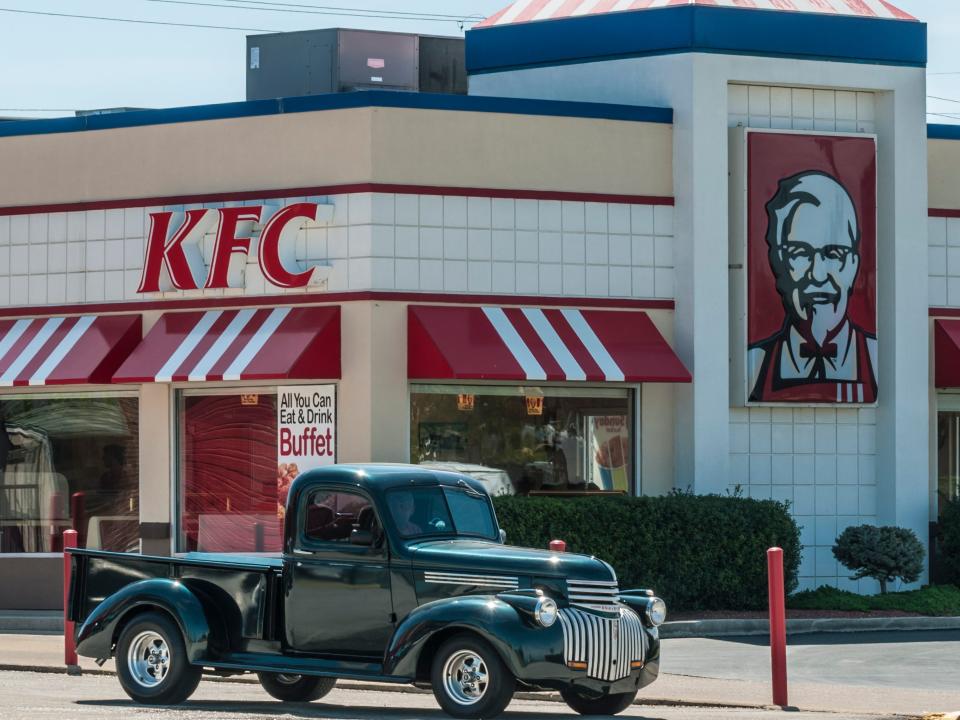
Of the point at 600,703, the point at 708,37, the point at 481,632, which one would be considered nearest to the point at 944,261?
the point at 708,37

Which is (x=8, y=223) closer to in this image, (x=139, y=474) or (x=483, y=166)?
(x=139, y=474)

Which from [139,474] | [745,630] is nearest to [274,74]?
[139,474]

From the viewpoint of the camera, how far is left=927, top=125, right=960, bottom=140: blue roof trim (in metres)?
23.7

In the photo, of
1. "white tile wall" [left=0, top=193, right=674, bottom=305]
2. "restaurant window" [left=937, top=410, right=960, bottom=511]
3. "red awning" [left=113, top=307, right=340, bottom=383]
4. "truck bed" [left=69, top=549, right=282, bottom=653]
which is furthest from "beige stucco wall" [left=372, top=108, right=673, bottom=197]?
"truck bed" [left=69, top=549, right=282, bottom=653]

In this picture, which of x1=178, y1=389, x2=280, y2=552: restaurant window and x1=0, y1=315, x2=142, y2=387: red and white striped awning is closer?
x1=178, y1=389, x2=280, y2=552: restaurant window

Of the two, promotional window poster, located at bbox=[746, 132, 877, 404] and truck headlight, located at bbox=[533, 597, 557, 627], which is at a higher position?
promotional window poster, located at bbox=[746, 132, 877, 404]

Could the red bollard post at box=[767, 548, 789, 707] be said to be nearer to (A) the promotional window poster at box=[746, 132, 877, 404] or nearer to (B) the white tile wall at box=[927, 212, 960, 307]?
(A) the promotional window poster at box=[746, 132, 877, 404]

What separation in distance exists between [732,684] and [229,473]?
330 inches

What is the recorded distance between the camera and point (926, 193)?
75.4 ft

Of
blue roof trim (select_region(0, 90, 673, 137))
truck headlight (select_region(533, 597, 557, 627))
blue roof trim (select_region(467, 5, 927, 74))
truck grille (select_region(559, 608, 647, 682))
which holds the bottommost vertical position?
truck grille (select_region(559, 608, 647, 682))

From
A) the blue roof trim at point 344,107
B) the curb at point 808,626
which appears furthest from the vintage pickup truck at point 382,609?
the blue roof trim at point 344,107

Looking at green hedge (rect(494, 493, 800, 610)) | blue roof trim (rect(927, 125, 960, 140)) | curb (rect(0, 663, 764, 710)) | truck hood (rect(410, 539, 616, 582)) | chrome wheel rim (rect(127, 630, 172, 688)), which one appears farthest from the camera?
blue roof trim (rect(927, 125, 960, 140))

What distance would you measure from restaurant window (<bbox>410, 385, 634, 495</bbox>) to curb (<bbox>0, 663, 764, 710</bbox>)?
5889 mm

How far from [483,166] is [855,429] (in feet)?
20.1
